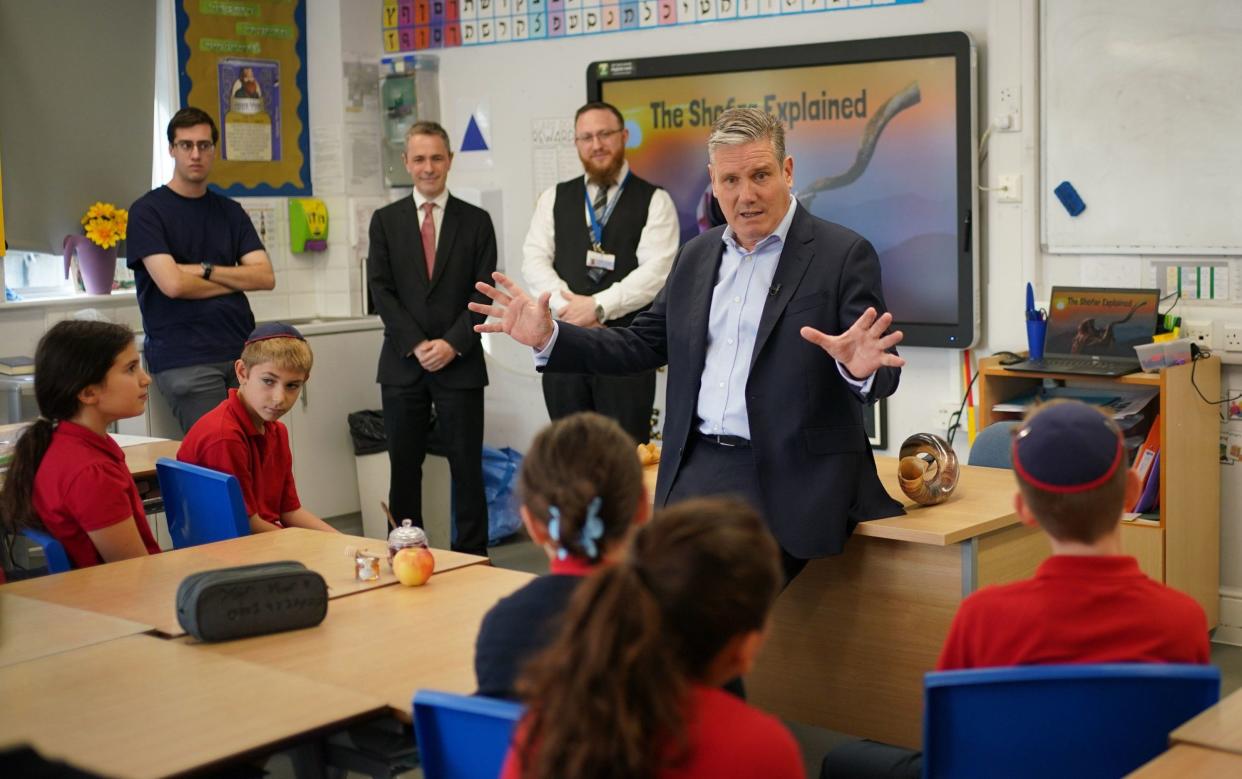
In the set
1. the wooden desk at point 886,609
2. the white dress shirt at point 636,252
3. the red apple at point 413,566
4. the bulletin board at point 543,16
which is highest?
the bulletin board at point 543,16

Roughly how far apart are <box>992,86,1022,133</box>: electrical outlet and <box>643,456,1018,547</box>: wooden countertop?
184 centimetres

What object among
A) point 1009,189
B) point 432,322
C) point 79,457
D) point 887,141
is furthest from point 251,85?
point 79,457

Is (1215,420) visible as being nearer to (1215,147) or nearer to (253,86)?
(1215,147)

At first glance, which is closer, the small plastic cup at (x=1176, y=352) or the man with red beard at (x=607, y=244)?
the small plastic cup at (x=1176, y=352)

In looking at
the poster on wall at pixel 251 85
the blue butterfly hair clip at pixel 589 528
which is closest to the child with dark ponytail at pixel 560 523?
the blue butterfly hair clip at pixel 589 528

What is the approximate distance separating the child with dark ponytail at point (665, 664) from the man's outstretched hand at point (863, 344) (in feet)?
4.70

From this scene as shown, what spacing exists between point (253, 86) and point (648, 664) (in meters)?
6.15

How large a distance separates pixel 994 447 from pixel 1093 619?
2068 mm

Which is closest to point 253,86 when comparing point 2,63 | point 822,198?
point 2,63

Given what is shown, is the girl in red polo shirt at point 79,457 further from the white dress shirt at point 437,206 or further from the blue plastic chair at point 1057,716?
the white dress shirt at point 437,206

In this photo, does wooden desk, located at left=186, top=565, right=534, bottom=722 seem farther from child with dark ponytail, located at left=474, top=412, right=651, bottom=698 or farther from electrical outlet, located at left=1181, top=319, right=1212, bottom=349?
electrical outlet, located at left=1181, top=319, right=1212, bottom=349

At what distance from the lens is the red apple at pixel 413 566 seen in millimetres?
2969

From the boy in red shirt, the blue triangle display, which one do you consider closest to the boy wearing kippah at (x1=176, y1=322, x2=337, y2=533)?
the boy in red shirt

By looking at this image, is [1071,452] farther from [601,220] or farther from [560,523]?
[601,220]
